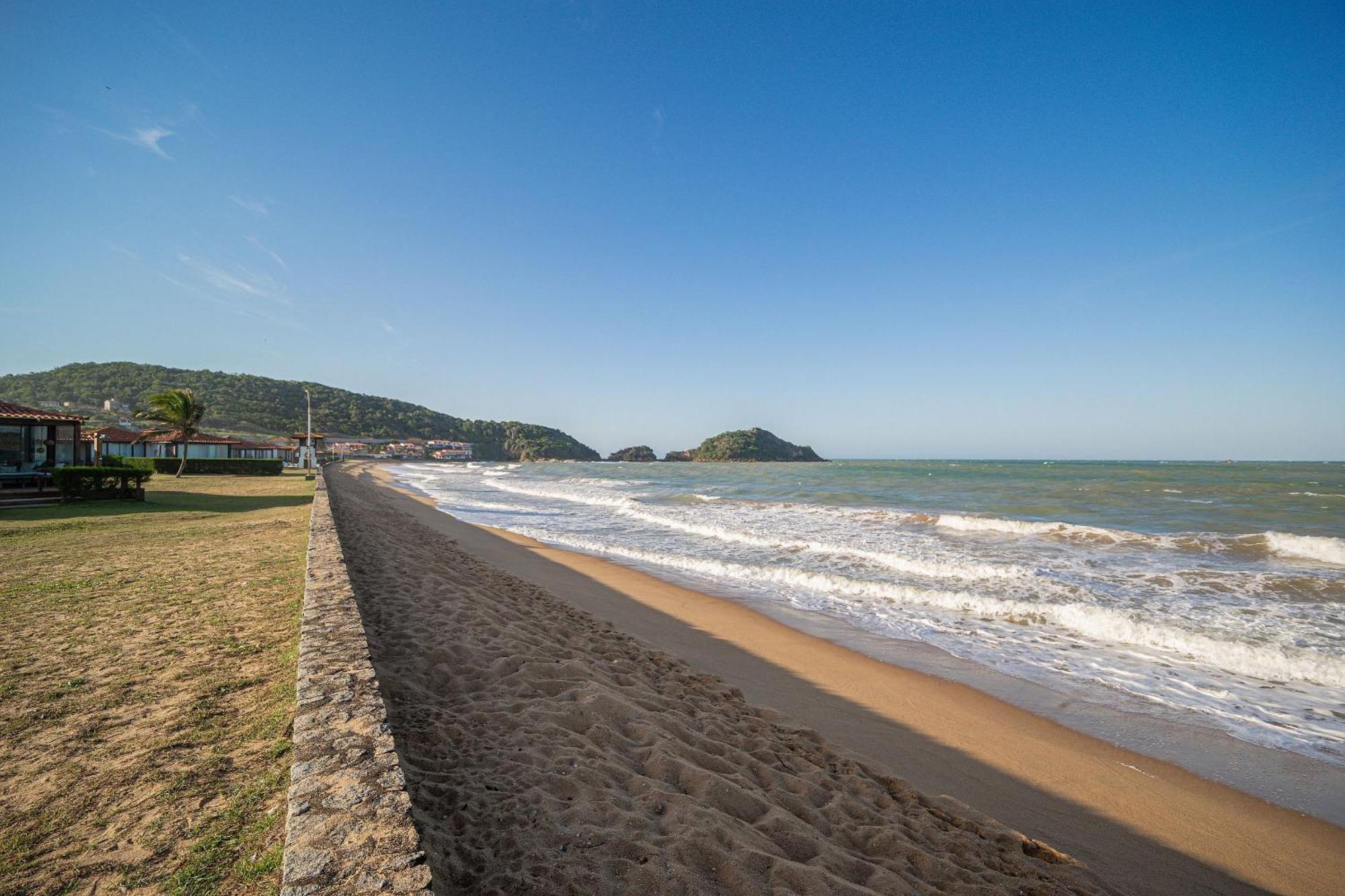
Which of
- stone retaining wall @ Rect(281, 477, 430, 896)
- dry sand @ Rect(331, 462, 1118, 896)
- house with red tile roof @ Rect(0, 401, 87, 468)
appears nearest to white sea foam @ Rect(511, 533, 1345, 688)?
dry sand @ Rect(331, 462, 1118, 896)

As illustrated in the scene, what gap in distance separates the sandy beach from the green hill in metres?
78.6

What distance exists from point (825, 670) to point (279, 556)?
766 centimetres

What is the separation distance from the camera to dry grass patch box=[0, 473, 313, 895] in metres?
2.21

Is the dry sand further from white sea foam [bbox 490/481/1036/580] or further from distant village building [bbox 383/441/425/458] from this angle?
distant village building [bbox 383/441/425/458]

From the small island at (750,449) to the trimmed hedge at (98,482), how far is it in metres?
110

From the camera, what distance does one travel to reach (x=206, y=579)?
266 inches

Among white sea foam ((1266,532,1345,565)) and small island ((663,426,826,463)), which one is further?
small island ((663,426,826,463))

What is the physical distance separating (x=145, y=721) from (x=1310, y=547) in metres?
20.0

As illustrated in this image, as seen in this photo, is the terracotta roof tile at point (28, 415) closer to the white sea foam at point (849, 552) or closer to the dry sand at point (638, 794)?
the white sea foam at point (849, 552)

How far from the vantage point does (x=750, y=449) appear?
127 meters

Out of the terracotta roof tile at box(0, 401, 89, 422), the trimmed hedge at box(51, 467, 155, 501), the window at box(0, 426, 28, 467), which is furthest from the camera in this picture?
the window at box(0, 426, 28, 467)

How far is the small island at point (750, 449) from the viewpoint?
12719 cm

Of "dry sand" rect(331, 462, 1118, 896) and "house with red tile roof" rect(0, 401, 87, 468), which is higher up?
"house with red tile roof" rect(0, 401, 87, 468)

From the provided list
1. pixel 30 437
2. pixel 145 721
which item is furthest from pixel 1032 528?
pixel 30 437
